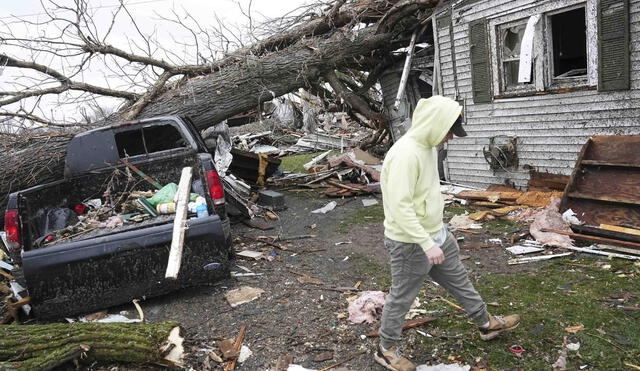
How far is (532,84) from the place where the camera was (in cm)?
760

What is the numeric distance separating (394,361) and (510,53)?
21.5 ft

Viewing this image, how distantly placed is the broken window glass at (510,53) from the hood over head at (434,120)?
221 inches

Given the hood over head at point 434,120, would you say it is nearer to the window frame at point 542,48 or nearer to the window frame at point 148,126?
the window frame at point 148,126

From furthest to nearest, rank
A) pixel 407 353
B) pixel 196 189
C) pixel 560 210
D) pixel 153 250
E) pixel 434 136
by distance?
pixel 560 210
pixel 196 189
pixel 153 250
pixel 407 353
pixel 434 136

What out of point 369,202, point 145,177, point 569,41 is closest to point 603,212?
point 369,202

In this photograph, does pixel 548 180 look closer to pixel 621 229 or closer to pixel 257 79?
pixel 621 229

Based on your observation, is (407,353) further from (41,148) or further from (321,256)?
(41,148)

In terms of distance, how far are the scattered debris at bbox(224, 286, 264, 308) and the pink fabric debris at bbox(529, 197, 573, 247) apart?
3.51 m

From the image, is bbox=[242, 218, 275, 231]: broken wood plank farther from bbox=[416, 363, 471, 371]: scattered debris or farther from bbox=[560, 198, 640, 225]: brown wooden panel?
bbox=[416, 363, 471, 371]: scattered debris

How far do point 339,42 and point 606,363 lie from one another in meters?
8.27

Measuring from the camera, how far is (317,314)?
4.28m

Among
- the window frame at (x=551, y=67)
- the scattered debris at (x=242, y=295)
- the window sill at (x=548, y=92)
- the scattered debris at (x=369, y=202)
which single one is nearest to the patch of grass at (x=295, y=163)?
the scattered debris at (x=369, y=202)

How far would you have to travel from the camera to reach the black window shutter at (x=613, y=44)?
245 inches

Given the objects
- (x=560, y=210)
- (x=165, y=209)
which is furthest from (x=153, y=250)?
(x=560, y=210)
